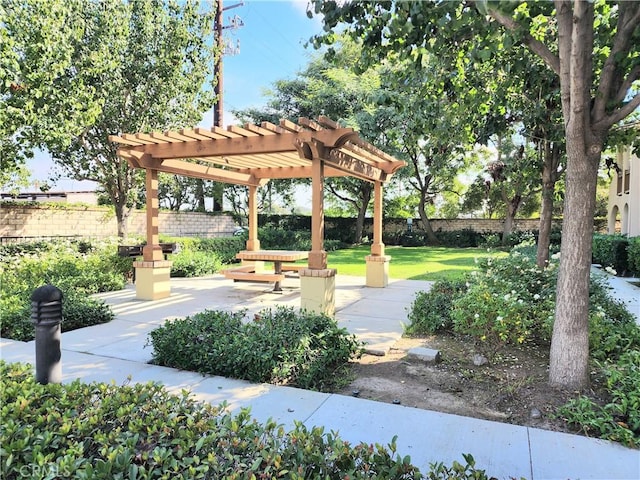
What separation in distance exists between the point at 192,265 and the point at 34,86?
5.13 metres

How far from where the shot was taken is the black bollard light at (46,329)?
2674mm

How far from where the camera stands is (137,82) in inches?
444

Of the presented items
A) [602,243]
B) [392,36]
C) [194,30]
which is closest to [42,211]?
[194,30]

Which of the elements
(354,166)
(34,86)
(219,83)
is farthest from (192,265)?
(219,83)

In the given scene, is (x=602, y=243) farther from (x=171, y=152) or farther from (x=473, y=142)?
(x=171, y=152)

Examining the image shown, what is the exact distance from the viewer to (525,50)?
4.72m

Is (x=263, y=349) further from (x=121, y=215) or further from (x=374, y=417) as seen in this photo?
(x=121, y=215)

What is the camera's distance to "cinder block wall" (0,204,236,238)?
36.4 ft

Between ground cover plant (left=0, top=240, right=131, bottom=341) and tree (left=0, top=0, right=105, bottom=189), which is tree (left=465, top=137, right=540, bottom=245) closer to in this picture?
ground cover plant (left=0, top=240, right=131, bottom=341)

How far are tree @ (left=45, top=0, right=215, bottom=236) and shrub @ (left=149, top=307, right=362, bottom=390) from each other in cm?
874

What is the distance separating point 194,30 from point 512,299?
11.5 m

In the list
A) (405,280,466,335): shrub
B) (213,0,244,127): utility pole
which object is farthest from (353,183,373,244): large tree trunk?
(405,280,466,335): shrub

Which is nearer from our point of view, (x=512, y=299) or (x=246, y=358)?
(x=246, y=358)

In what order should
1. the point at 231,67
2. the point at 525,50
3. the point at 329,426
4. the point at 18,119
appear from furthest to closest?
the point at 231,67 → the point at 18,119 → the point at 525,50 → the point at 329,426
